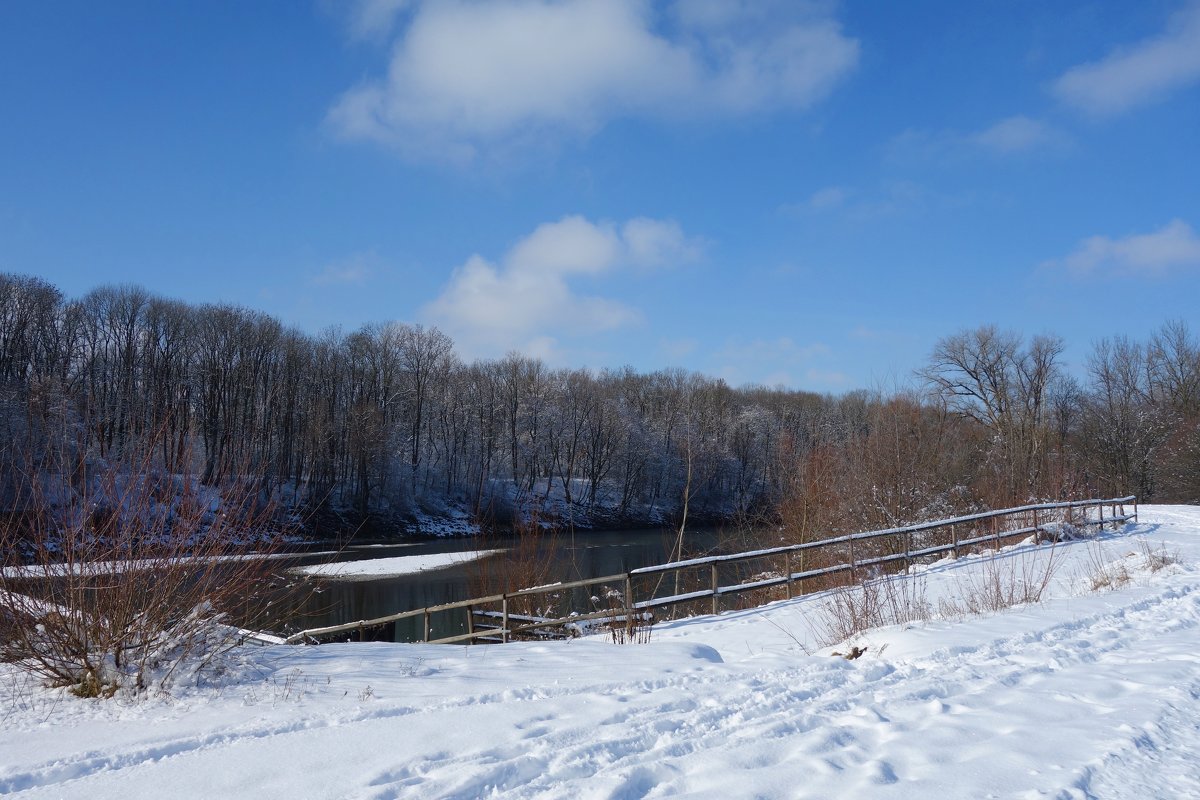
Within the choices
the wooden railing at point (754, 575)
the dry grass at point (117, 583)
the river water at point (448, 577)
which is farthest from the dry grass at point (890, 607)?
the dry grass at point (117, 583)

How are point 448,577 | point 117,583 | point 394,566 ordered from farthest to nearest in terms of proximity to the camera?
1. point 394,566
2. point 448,577
3. point 117,583

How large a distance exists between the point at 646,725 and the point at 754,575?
15744mm

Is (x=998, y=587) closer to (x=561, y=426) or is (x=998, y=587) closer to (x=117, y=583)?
(x=117, y=583)

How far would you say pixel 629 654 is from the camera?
774 cm

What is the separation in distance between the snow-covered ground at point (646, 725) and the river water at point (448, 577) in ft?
10.8

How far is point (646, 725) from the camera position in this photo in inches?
198

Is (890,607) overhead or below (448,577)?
overhead

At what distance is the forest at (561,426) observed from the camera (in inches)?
989

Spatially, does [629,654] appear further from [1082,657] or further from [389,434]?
[389,434]

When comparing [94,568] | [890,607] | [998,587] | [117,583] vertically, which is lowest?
[890,607]

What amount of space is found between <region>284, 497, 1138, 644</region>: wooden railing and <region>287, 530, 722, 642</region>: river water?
74cm

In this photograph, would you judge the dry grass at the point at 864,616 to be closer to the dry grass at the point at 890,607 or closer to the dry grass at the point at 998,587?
the dry grass at the point at 890,607

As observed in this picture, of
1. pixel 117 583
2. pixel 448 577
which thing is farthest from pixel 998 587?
pixel 448 577

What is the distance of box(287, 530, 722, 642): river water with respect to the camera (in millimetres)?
18203
